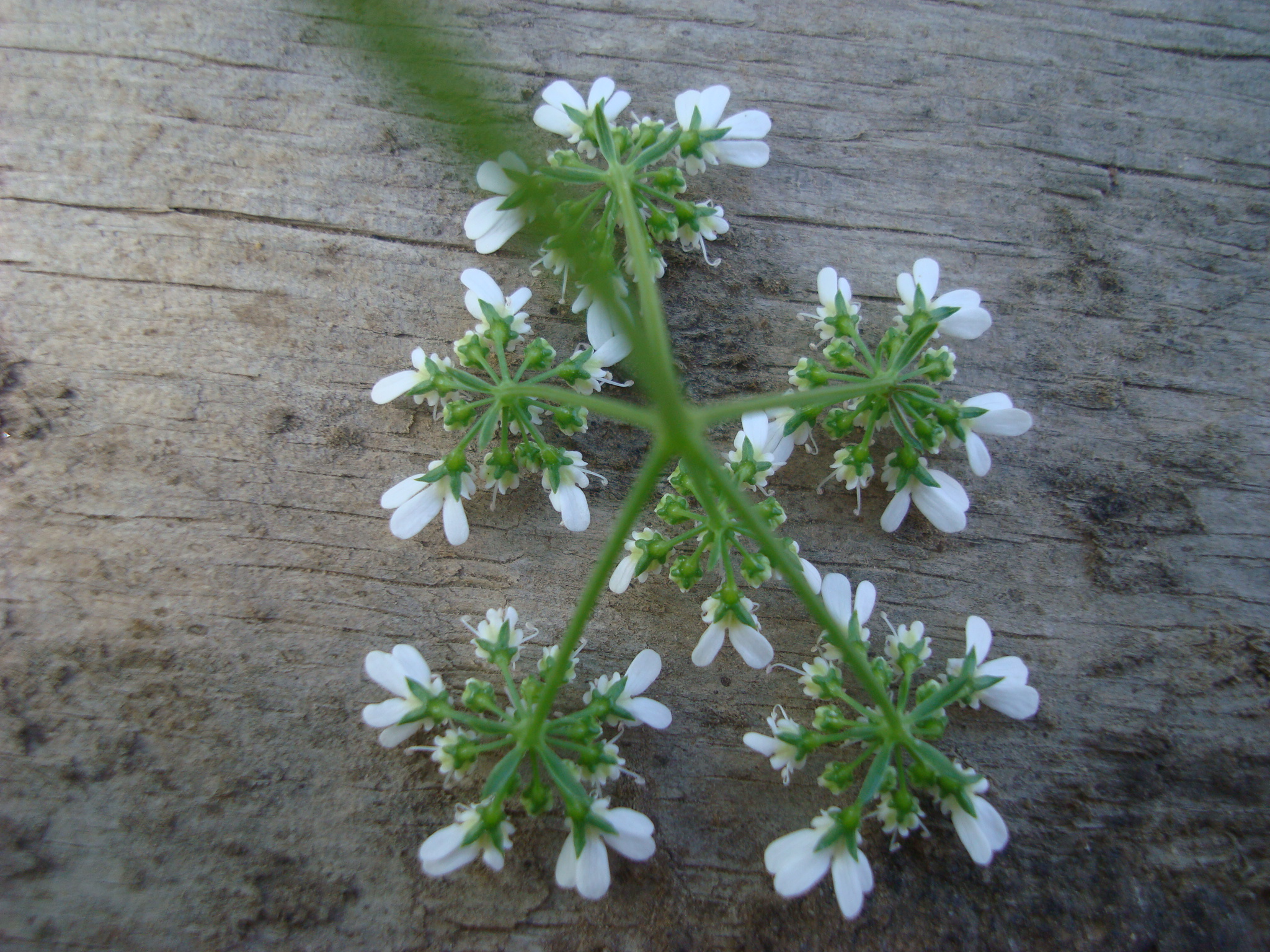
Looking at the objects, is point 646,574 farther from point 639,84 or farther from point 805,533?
point 639,84

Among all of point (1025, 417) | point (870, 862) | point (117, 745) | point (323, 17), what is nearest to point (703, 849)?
point (870, 862)

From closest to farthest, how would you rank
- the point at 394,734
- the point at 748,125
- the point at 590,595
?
the point at 590,595
the point at 394,734
the point at 748,125

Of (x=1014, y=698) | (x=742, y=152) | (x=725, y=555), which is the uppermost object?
(x=742, y=152)

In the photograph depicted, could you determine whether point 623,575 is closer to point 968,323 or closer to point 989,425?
point 989,425

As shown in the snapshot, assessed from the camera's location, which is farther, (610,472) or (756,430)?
(610,472)

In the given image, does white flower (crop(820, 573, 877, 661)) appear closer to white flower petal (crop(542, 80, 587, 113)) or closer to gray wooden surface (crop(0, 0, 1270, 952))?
gray wooden surface (crop(0, 0, 1270, 952))

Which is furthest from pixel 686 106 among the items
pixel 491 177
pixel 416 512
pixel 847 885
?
pixel 847 885
